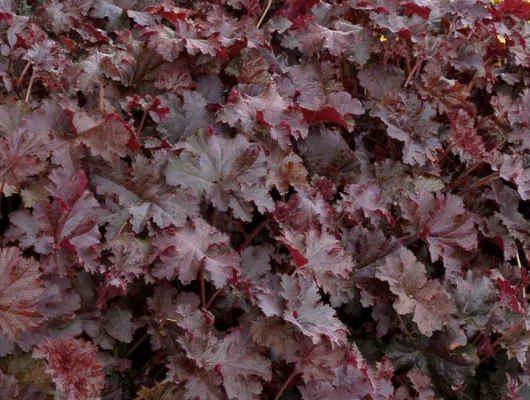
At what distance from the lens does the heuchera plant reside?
180 centimetres

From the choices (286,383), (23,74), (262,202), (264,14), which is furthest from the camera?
(264,14)

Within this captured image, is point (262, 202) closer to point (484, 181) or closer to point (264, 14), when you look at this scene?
point (484, 181)

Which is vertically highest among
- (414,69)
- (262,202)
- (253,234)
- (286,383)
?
(414,69)

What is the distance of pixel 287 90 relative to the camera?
254 cm

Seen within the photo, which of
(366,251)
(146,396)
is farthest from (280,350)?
(366,251)

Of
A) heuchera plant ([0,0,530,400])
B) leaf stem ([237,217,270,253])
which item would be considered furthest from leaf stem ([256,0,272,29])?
leaf stem ([237,217,270,253])

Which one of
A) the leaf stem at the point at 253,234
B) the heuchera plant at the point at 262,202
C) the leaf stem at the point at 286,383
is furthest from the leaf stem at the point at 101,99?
the leaf stem at the point at 286,383

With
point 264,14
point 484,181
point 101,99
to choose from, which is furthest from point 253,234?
point 264,14

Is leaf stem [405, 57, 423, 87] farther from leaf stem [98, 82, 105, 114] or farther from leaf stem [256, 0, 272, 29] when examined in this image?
leaf stem [98, 82, 105, 114]

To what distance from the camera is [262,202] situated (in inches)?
81.9

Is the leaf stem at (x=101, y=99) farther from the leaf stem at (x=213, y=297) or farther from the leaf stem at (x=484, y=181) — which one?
the leaf stem at (x=484, y=181)

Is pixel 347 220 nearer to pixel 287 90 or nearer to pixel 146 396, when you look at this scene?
pixel 287 90

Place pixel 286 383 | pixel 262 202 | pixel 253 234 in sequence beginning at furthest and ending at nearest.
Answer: pixel 253 234
pixel 262 202
pixel 286 383

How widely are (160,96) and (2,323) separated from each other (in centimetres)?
106
